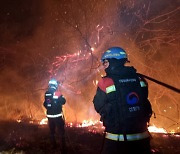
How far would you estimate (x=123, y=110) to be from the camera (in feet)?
12.6

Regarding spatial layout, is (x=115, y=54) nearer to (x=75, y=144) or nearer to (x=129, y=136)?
(x=129, y=136)

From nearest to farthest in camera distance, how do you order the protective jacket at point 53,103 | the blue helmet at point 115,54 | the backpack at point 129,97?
the backpack at point 129,97
the blue helmet at point 115,54
the protective jacket at point 53,103

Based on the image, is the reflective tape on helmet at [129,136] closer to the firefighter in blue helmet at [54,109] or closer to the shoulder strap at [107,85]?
the shoulder strap at [107,85]

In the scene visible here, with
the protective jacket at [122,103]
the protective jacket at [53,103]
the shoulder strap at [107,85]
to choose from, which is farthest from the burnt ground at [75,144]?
the shoulder strap at [107,85]

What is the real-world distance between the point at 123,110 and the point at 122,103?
10 centimetres

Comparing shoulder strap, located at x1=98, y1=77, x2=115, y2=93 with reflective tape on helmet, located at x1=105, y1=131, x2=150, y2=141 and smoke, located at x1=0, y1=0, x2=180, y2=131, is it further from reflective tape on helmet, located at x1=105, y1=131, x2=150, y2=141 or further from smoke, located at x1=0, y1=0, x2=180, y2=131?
smoke, located at x1=0, y1=0, x2=180, y2=131

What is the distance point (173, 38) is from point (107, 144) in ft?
48.7

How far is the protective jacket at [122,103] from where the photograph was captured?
152 inches

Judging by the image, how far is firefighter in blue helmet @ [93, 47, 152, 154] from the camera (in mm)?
3867

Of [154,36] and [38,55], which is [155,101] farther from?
[38,55]

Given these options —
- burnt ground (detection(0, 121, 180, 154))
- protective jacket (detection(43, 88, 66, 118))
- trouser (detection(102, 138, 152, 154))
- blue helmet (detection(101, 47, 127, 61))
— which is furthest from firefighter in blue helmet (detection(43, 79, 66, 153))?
blue helmet (detection(101, 47, 127, 61))

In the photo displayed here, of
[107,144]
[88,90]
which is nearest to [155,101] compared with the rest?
[88,90]

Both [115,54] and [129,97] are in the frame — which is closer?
[129,97]

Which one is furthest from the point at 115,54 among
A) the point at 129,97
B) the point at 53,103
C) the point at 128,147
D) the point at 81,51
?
the point at 81,51
